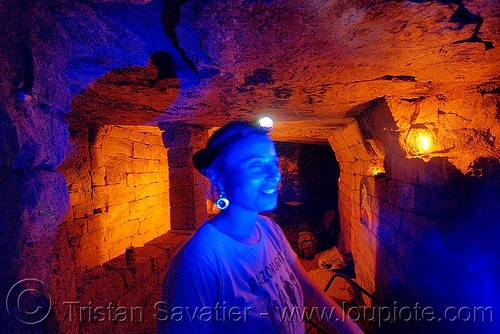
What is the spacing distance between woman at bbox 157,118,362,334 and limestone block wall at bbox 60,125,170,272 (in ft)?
12.0

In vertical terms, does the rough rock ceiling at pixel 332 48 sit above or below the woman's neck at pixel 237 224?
above

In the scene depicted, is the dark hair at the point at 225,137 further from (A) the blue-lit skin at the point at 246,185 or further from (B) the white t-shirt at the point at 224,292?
(B) the white t-shirt at the point at 224,292

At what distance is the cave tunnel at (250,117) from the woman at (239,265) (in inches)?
25.3

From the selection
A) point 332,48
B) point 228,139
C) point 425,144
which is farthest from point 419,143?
point 228,139

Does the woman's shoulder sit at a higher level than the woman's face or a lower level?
lower

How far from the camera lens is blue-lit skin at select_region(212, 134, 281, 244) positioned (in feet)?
4.74

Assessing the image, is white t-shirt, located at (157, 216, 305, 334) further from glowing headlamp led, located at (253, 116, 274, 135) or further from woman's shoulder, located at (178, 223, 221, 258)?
glowing headlamp led, located at (253, 116, 274, 135)

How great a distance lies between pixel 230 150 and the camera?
4.88 ft

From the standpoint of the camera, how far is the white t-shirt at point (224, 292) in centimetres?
101

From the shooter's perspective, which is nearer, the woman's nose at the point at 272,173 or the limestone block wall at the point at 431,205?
the woman's nose at the point at 272,173

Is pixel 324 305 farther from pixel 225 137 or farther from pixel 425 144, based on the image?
pixel 425 144

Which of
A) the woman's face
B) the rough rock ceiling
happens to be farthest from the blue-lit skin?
the rough rock ceiling

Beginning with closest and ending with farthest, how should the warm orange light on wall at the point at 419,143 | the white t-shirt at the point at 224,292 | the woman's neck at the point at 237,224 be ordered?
the white t-shirt at the point at 224,292 < the woman's neck at the point at 237,224 < the warm orange light on wall at the point at 419,143

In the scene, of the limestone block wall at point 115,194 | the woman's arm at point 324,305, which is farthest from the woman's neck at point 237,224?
the limestone block wall at point 115,194
